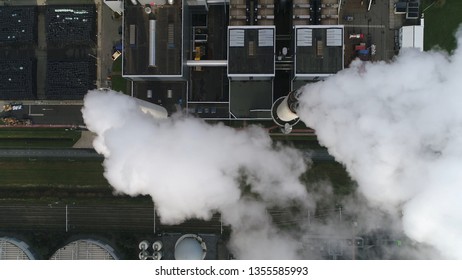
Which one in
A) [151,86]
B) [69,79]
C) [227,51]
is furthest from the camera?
[69,79]

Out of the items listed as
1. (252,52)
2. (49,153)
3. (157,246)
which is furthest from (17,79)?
(252,52)

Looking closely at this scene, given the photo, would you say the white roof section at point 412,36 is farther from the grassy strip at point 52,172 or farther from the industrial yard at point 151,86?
the grassy strip at point 52,172

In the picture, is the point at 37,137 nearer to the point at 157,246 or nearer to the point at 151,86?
the point at 151,86

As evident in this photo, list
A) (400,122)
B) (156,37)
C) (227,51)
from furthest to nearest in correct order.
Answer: (227,51)
(156,37)
(400,122)

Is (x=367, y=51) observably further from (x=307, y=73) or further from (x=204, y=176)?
(x=204, y=176)

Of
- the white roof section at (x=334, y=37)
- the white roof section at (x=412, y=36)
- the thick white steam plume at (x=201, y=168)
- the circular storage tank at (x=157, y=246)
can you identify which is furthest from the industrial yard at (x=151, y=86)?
the thick white steam plume at (x=201, y=168)
